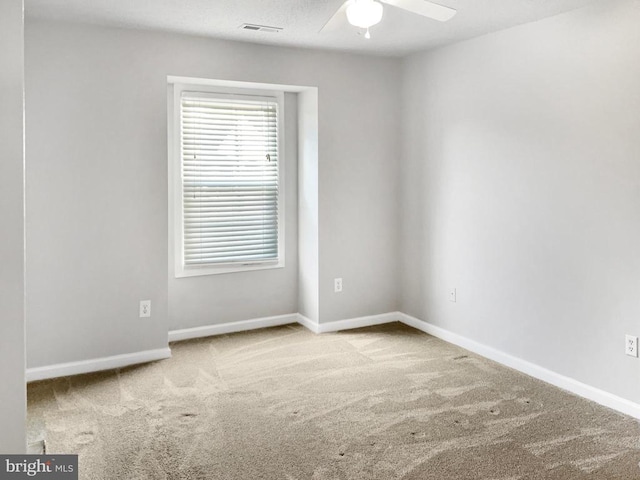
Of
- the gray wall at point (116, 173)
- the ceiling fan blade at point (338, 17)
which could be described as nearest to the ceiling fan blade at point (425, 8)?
the ceiling fan blade at point (338, 17)

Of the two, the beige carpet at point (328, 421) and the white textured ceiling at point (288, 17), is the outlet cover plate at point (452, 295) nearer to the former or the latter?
the beige carpet at point (328, 421)

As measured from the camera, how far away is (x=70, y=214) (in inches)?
149

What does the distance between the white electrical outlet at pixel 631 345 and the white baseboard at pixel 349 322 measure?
2255 millimetres

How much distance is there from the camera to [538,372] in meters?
3.73

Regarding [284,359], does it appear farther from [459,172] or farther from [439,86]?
[439,86]

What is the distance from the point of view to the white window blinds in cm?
461

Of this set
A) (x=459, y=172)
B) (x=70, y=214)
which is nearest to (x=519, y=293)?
(x=459, y=172)

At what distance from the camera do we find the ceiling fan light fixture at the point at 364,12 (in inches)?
105

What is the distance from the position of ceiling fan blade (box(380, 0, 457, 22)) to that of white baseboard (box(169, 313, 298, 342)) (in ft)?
10.1

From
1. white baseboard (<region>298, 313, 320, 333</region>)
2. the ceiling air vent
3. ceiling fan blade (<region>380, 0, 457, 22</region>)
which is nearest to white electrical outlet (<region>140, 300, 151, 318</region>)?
white baseboard (<region>298, 313, 320, 333</region>)

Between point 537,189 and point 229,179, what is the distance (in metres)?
2.53

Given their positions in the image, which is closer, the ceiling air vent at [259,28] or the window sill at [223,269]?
the ceiling air vent at [259,28]

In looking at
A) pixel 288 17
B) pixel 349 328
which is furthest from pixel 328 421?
pixel 288 17

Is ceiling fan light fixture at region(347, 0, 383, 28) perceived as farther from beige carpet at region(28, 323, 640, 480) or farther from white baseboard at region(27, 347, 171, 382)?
white baseboard at region(27, 347, 171, 382)
